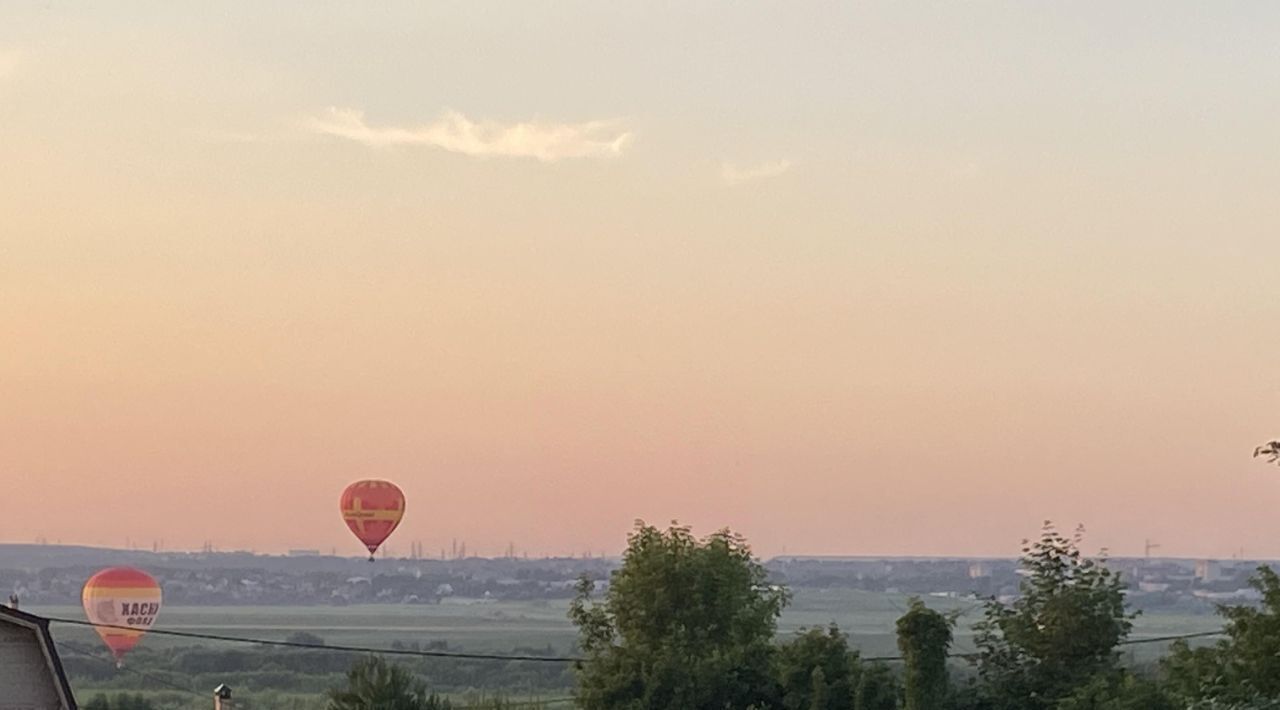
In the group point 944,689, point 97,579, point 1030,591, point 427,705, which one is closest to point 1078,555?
point 1030,591

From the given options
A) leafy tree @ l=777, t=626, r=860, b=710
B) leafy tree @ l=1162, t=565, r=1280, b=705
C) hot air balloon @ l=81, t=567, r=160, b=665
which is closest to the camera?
leafy tree @ l=1162, t=565, r=1280, b=705

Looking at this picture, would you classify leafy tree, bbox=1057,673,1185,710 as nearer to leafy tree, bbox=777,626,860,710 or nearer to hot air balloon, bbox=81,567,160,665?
leafy tree, bbox=777,626,860,710

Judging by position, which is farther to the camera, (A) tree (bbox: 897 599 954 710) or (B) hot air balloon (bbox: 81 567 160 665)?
(B) hot air balloon (bbox: 81 567 160 665)

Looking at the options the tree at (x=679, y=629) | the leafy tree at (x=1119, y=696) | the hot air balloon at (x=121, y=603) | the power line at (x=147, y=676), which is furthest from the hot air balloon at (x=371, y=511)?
the power line at (x=147, y=676)

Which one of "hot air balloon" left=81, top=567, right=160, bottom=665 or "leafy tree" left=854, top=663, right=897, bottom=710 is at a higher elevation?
"hot air balloon" left=81, top=567, right=160, bottom=665

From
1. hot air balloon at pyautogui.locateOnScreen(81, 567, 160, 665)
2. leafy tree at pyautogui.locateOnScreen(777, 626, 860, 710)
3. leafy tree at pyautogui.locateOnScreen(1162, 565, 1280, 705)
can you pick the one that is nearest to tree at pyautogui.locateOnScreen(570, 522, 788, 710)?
leafy tree at pyautogui.locateOnScreen(777, 626, 860, 710)

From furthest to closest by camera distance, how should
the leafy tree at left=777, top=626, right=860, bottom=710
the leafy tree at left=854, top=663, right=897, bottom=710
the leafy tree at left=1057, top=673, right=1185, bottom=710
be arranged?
the leafy tree at left=777, top=626, right=860, bottom=710 < the leafy tree at left=854, top=663, right=897, bottom=710 < the leafy tree at left=1057, top=673, right=1185, bottom=710

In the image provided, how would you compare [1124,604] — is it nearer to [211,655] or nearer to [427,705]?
[427,705]

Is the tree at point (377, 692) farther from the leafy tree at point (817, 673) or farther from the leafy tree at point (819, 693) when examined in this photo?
the leafy tree at point (819, 693)
